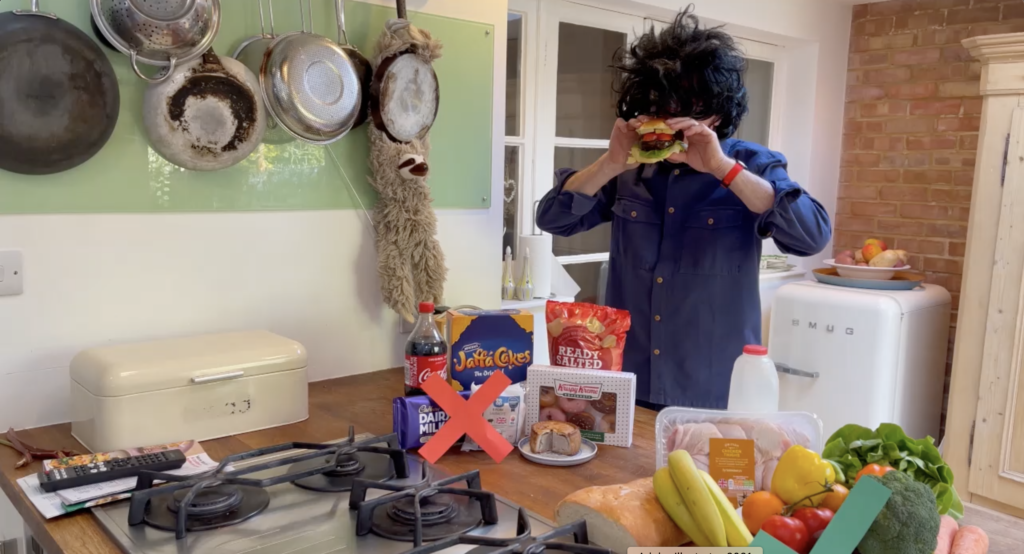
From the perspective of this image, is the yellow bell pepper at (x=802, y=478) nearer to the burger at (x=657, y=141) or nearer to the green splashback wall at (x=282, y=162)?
the burger at (x=657, y=141)

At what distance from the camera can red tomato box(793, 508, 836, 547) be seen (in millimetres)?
890

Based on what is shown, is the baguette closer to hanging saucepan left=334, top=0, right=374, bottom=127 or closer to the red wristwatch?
the red wristwatch

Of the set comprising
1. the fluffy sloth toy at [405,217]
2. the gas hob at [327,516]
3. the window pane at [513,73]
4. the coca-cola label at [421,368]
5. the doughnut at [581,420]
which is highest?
the window pane at [513,73]

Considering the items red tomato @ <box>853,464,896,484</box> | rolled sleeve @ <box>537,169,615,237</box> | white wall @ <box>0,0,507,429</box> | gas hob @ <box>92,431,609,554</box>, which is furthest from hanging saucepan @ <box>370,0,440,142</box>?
red tomato @ <box>853,464,896,484</box>

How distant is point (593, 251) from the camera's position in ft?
9.89

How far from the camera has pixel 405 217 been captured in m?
1.79

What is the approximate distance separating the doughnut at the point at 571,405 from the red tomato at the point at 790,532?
50cm

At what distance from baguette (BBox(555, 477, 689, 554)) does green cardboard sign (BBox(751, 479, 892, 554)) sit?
0.46ft

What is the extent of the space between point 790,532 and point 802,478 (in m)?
0.10

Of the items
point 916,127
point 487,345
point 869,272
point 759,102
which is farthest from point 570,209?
point 916,127

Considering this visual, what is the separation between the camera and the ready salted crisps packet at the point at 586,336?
4.57 feet

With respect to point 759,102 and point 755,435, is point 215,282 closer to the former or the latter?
point 755,435

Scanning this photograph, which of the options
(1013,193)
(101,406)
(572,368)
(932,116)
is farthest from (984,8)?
(101,406)

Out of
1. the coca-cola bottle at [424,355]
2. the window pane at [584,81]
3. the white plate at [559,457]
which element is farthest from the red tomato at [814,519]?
the window pane at [584,81]
